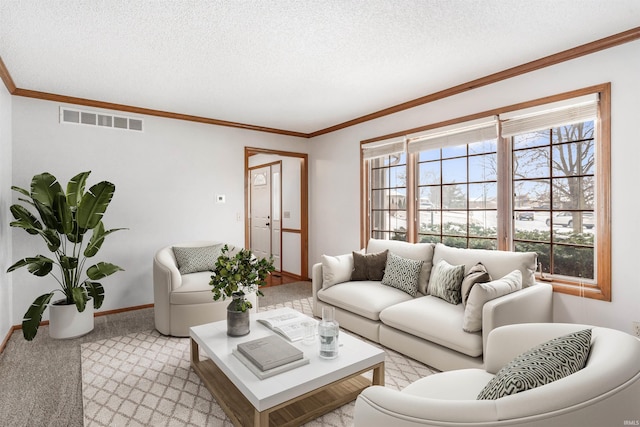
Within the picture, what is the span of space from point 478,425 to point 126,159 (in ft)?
14.6

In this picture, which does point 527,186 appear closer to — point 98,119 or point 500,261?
point 500,261

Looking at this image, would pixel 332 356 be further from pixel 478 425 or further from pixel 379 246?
pixel 379 246

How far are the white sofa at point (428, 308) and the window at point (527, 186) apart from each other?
0.44m

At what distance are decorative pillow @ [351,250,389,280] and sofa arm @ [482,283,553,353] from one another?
143cm

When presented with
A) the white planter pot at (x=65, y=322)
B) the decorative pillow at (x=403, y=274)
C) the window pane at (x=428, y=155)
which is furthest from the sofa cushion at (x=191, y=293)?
the window pane at (x=428, y=155)

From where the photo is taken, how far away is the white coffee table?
5.65 feet

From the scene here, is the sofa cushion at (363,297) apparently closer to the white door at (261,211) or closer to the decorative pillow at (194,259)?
the decorative pillow at (194,259)

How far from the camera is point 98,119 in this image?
3.99 metres

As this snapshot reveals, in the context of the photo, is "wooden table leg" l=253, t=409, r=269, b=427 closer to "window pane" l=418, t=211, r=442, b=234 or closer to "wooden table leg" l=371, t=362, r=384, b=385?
"wooden table leg" l=371, t=362, r=384, b=385

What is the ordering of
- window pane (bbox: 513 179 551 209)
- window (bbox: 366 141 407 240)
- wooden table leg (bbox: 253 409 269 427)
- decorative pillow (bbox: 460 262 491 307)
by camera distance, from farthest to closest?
window (bbox: 366 141 407 240) < window pane (bbox: 513 179 551 209) < decorative pillow (bbox: 460 262 491 307) < wooden table leg (bbox: 253 409 269 427)

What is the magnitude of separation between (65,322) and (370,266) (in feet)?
10.1

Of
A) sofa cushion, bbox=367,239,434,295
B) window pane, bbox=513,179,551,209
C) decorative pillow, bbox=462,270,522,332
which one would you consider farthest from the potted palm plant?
window pane, bbox=513,179,551,209

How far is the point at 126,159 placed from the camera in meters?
4.16

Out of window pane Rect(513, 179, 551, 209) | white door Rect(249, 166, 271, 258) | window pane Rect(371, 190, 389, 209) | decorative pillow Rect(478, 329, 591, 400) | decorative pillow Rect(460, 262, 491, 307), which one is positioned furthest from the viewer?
→ white door Rect(249, 166, 271, 258)
